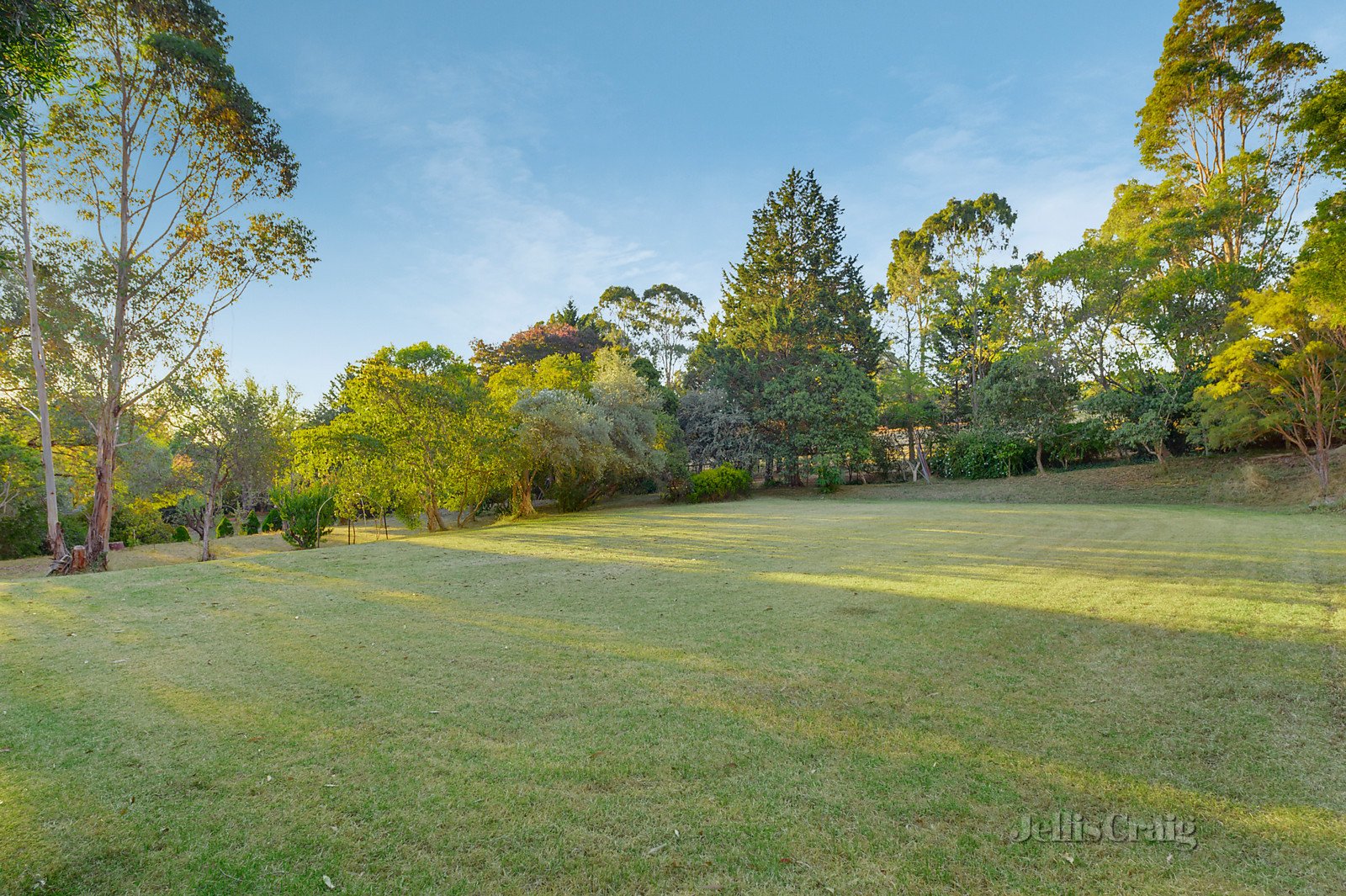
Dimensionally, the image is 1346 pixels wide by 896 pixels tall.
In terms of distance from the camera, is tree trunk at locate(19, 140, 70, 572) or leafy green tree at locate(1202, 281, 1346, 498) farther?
leafy green tree at locate(1202, 281, 1346, 498)

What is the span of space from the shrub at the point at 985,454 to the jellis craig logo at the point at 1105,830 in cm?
2264

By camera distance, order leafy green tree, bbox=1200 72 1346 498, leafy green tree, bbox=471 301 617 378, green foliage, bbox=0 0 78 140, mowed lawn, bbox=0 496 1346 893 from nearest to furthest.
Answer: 1. mowed lawn, bbox=0 496 1346 893
2. green foliage, bbox=0 0 78 140
3. leafy green tree, bbox=1200 72 1346 498
4. leafy green tree, bbox=471 301 617 378

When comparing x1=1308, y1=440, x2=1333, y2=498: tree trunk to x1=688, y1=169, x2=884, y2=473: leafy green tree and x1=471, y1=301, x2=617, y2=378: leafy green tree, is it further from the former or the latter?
x1=471, y1=301, x2=617, y2=378: leafy green tree

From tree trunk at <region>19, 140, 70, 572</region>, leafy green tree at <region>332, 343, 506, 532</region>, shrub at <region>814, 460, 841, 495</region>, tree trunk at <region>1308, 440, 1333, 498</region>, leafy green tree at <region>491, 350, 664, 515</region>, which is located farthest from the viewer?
shrub at <region>814, 460, 841, 495</region>

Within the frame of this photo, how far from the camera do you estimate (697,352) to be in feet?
97.7

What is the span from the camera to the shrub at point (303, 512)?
12.8m

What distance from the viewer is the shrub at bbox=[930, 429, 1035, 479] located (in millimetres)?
21744

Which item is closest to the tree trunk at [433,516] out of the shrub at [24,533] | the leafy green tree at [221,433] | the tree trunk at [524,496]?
the tree trunk at [524,496]

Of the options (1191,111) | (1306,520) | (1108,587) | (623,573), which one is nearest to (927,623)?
(1108,587)

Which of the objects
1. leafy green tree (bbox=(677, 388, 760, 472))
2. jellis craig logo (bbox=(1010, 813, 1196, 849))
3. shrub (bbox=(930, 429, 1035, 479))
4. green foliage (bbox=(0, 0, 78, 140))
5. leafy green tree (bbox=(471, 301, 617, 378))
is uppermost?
leafy green tree (bbox=(471, 301, 617, 378))

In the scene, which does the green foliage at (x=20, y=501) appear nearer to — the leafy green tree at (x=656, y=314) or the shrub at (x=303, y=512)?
the shrub at (x=303, y=512)

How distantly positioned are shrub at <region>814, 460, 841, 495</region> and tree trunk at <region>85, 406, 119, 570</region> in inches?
827

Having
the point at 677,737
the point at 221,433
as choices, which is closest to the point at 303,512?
the point at 221,433

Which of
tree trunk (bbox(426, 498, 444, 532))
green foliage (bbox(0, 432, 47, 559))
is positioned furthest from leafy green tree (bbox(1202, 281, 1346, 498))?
green foliage (bbox(0, 432, 47, 559))
